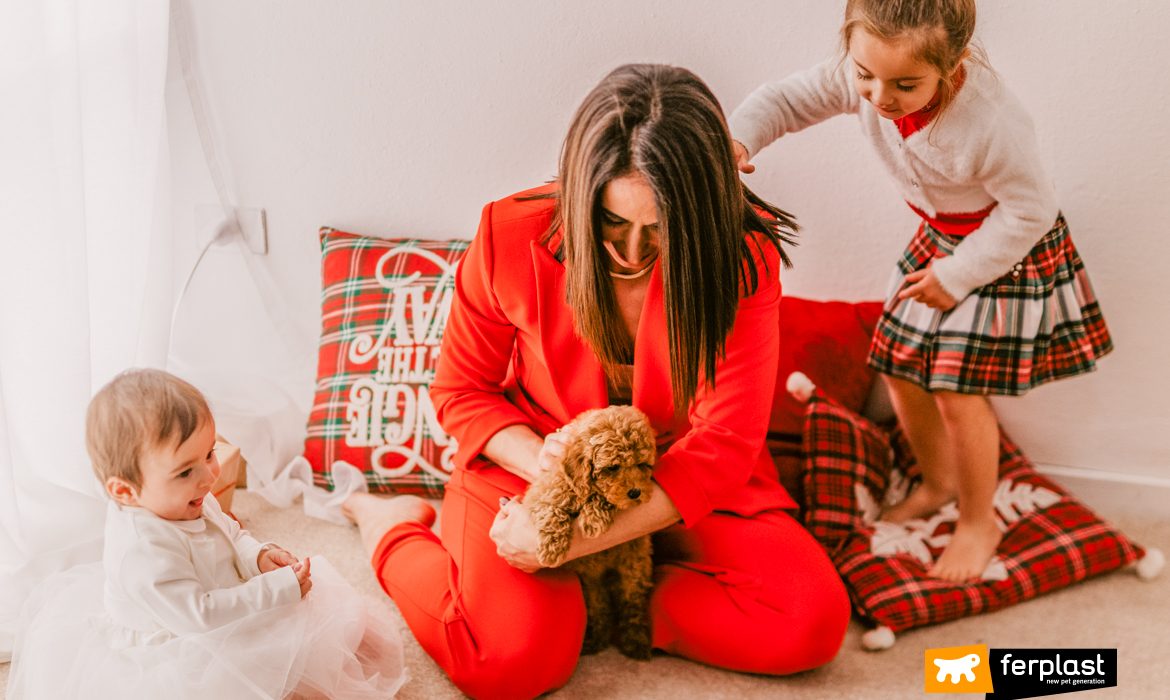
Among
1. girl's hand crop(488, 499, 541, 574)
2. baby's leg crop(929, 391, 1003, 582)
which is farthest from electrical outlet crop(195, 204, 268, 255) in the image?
baby's leg crop(929, 391, 1003, 582)

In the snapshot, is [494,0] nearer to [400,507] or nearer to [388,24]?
[388,24]

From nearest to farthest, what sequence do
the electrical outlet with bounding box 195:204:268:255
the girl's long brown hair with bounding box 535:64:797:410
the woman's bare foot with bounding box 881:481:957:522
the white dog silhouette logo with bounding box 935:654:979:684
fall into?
the girl's long brown hair with bounding box 535:64:797:410
the white dog silhouette logo with bounding box 935:654:979:684
the woman's bare foot with bounding box 881:481:957:522
the electrical outlet with bounding box 195:204:268:255

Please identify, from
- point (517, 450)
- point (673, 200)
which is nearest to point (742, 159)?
point (673, 200)

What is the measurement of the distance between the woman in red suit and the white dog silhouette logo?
193 millimetres

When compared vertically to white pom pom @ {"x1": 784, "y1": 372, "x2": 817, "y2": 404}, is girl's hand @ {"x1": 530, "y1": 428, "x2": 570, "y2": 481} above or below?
above

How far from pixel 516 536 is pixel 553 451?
5.8 inches

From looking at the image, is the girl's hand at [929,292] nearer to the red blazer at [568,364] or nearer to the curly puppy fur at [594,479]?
the red blazer at [568,364]

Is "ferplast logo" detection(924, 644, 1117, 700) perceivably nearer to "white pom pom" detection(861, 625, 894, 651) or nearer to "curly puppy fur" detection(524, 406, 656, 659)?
"white pom pom" detection(861, 625, 894, 651)

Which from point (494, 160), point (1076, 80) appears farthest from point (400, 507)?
point (1076, 80)

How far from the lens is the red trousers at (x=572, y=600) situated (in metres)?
1.39

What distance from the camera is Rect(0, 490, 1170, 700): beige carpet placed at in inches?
57.4

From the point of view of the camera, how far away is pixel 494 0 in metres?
1.79

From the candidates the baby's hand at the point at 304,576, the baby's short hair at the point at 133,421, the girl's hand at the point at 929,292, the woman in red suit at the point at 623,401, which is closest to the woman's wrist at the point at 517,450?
the woman in red suit at the point at 623,401

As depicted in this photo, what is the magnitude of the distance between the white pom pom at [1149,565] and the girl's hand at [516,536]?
3.64 ft
